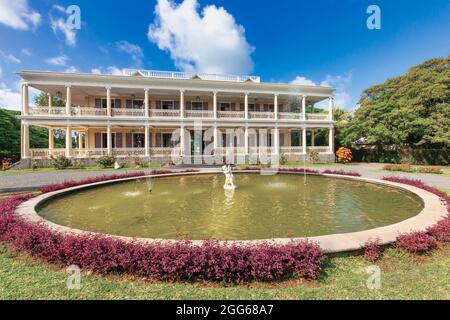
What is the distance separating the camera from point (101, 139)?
89.1ft

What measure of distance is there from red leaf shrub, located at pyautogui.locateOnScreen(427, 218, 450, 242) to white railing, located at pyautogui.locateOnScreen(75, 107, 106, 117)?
2673 cm

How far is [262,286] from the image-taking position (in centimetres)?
331

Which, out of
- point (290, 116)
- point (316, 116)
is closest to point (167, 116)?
point (290, 116)

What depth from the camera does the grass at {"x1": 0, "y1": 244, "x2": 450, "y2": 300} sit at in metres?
3.05

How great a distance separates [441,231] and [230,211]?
4.86m

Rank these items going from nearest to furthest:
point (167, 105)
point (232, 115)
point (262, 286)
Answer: point (262, 286)
point (167, 105)
point (232, 115)

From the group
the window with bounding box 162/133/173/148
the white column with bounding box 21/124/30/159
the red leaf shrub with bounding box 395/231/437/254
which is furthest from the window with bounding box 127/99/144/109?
the red leaf shrub with bounding box 395/231/437/254

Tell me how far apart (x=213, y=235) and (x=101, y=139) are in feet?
86.5

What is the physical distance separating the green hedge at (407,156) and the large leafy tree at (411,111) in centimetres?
95

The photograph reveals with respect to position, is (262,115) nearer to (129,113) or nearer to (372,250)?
(129,113)

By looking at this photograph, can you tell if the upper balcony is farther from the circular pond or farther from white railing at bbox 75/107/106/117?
the circular pond

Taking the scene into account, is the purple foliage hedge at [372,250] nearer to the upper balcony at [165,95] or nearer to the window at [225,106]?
the upper balcony at [165,95]

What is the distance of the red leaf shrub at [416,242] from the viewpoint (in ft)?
13.1

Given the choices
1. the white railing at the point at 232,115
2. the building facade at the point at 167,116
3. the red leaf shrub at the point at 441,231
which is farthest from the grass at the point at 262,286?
the white railing at the point at 232,115
